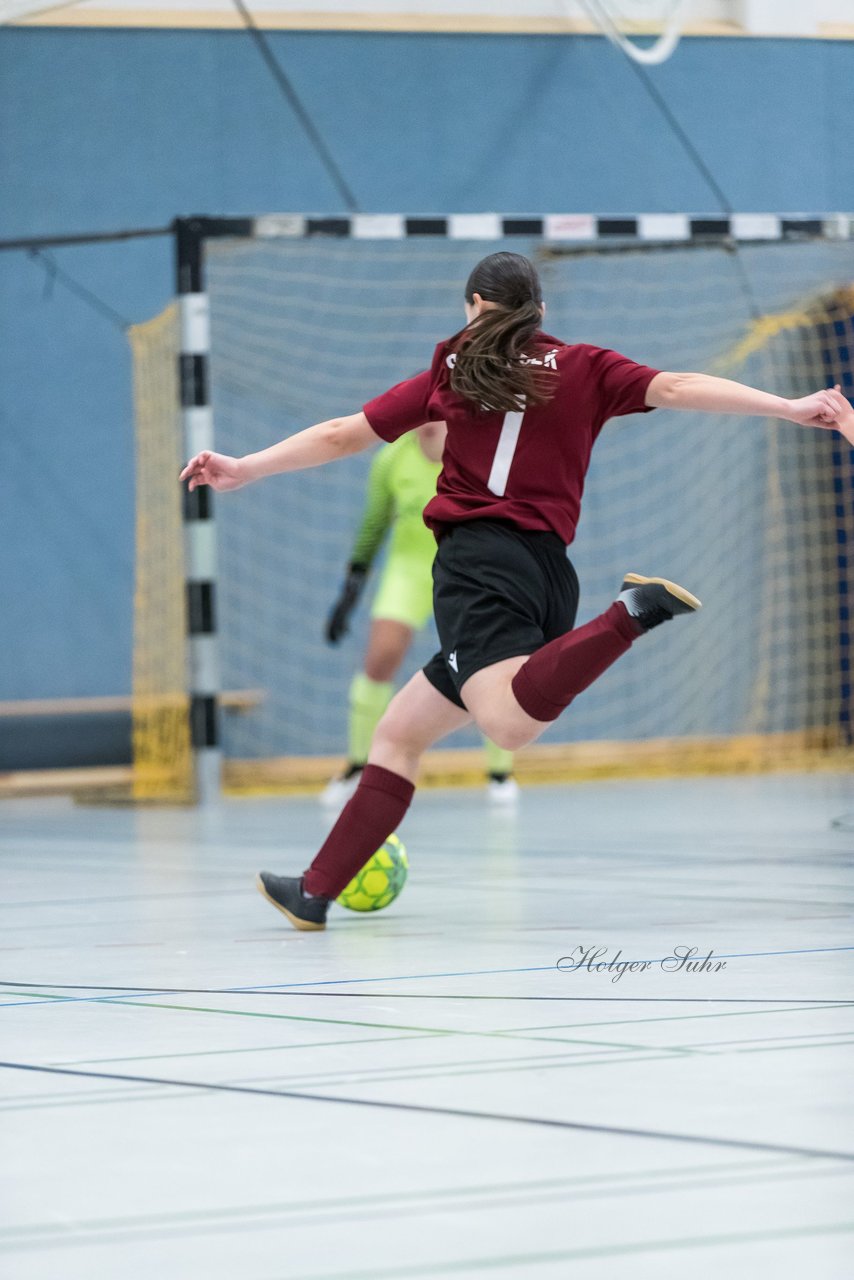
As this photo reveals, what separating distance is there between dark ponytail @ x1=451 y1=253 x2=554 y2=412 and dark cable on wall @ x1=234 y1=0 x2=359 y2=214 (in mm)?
9161

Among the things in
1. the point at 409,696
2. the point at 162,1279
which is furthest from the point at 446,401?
the point at 162,1279

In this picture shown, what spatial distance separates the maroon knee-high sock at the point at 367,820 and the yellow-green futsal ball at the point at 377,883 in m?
0.40

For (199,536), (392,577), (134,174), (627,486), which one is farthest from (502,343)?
(627,486)

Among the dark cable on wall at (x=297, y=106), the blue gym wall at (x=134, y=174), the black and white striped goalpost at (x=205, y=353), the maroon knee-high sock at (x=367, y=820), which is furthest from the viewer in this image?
the dark cable on wall at (x=297, y=106)

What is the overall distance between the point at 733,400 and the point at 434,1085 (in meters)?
2.04

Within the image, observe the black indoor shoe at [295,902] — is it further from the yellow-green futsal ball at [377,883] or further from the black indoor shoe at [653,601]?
the black indoor shoe at [653,601]

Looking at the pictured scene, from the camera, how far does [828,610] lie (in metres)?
14.7

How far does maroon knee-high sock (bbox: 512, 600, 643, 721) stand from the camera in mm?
4395

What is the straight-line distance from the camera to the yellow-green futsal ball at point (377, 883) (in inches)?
215

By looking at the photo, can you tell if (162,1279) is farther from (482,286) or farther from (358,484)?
(358,484)

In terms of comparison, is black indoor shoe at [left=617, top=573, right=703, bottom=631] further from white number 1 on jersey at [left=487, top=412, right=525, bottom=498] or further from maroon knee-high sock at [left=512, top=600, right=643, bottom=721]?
white number 1 on jersey at [left=487, top=412, right=525, bottom=498]

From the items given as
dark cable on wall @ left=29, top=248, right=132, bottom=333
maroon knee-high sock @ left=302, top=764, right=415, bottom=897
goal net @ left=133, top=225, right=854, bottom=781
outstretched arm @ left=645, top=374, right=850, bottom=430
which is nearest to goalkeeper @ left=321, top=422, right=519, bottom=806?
goal net @ left=133, top=225, right=854, bottom=781

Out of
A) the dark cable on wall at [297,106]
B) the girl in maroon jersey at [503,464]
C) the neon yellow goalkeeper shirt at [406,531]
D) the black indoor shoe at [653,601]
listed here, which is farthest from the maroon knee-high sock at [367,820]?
the dark cable on wall at [297,106]

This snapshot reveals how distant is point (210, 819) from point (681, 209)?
22.3ft
